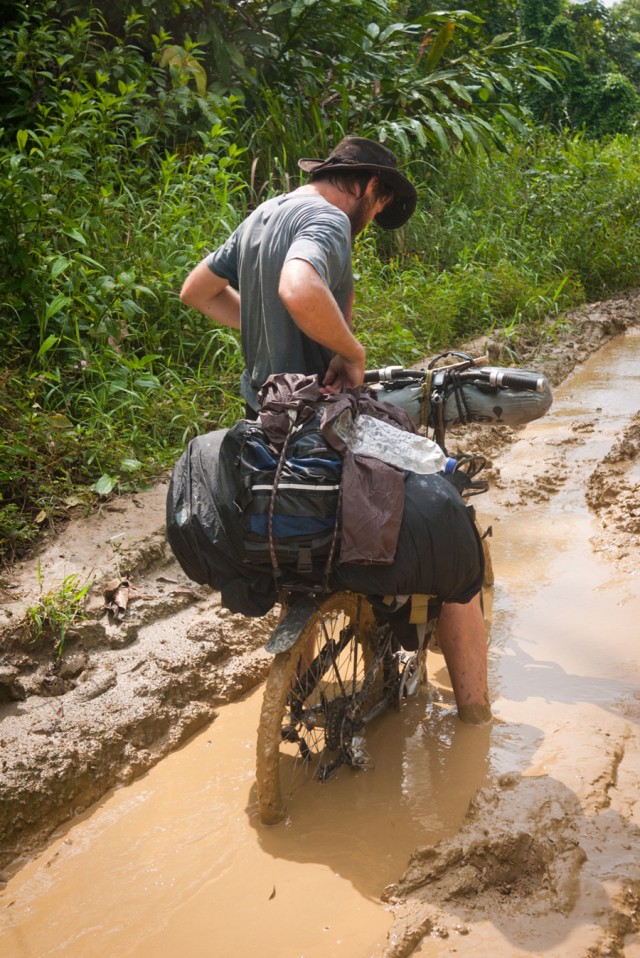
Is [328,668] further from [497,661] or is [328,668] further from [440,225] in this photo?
[440,225]

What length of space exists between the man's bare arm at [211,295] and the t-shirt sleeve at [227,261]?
2 centimetres

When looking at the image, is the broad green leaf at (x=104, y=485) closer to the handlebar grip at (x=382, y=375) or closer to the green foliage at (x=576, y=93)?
the handlebar grip at (x=382, y=375)

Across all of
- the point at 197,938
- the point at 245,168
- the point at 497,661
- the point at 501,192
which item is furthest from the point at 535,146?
the point at 197,938

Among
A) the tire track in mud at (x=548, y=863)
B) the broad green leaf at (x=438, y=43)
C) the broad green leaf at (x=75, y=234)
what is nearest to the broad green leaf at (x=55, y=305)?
the broad green leaf at (x=75, y=234)

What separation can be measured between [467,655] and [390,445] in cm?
93

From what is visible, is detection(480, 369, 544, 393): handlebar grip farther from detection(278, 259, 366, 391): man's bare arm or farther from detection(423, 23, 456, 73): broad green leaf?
detection(423, 23, 456, 73): broad green leaf

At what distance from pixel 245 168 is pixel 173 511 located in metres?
5.51

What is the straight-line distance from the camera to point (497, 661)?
3619 millimetres

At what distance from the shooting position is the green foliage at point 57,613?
333 centimetres

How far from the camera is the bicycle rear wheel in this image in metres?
2.82

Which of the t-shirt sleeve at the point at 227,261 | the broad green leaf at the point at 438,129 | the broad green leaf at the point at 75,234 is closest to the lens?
the t-shirt sleeve at the point at 227,261

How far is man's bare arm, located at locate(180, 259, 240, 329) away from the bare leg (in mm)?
1261

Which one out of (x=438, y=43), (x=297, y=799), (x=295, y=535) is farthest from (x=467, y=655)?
(x=438, y=43)

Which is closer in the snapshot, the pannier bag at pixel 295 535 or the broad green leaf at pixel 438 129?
the pannier bag at pixel 295 535
